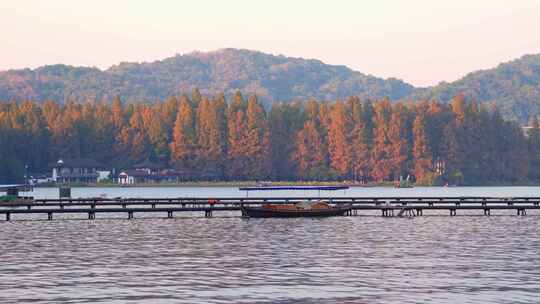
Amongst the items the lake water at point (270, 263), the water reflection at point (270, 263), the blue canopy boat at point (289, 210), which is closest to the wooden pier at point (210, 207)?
the blue canopy boat at point (289, 210)

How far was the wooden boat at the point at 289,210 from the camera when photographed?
106 meters

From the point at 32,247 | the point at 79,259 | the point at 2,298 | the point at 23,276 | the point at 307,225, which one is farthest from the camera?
the point at 307,225

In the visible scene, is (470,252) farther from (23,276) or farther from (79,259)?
(23,276)

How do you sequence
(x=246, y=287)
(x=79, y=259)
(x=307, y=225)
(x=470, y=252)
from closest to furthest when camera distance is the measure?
(x=246, y=287), (x=79, y=259), (x=470, y=252), (x=307, y=225)

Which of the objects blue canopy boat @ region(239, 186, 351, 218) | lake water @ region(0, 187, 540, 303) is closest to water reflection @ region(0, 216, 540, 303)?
lake water @ region(0, 187, 540, 303)

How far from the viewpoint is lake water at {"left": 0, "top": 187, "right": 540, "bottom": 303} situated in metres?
47.2

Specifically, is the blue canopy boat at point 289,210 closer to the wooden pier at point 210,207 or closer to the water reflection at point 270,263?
the wooden pier at point 210,207

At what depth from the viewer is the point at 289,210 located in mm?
106375

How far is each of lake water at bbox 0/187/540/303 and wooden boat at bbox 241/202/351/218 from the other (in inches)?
281

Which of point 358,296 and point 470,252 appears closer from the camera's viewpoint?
point 358,296

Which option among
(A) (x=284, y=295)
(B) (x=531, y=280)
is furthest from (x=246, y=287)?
(B) (x=531, y=280)

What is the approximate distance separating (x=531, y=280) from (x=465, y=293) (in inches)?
235

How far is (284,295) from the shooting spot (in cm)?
4691

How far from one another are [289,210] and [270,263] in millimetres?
45917
